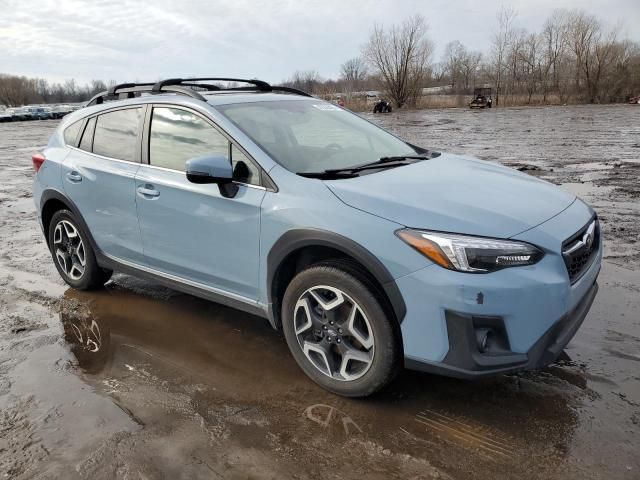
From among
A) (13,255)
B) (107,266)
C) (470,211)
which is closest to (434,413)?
(470,211)

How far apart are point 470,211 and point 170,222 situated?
2.11 m

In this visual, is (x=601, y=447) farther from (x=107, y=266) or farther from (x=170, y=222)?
(x=107, y=266)

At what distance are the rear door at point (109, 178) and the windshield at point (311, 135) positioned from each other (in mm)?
973

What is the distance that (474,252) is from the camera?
2539 millimetres

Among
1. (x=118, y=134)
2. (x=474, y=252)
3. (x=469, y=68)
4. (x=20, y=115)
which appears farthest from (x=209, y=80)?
(x=469, y=68)

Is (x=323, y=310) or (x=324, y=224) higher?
(x=324, y=224)

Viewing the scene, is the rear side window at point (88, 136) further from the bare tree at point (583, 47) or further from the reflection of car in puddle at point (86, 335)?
the bare tree at point (583, 47)

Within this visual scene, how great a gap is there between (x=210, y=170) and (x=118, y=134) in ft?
5.12

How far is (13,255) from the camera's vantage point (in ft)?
20.6

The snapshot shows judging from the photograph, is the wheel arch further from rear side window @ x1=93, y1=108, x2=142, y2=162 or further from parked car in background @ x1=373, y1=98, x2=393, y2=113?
parked car in background @ x1=373, y1=98, x2=393, y2=113

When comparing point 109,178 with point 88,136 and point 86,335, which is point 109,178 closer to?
point 88,136

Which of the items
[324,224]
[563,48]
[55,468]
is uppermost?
[563,48]

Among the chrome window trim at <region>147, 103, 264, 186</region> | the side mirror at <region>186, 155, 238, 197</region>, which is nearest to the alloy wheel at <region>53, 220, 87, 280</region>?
the chrome window trim at <region>147, 103, 264, 186</region>

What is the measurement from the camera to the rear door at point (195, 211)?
3.31 metres
